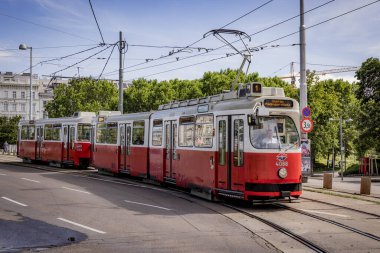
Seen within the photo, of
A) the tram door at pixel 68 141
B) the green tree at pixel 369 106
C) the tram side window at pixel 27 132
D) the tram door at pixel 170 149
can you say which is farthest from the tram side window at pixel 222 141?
the green tree at pixel 369 106

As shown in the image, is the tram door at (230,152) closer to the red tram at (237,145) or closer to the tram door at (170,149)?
the red tram at (237,145)

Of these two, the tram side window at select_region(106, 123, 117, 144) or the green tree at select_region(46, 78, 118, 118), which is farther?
the green tree at select_region(46, 78, 118, 118)

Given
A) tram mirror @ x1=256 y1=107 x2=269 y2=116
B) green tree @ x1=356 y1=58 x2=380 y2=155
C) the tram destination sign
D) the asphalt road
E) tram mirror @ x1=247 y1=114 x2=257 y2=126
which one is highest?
green tree @ x1=356 y1=58 x2=380 y2=155

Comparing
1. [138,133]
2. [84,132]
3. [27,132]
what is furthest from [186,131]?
[27,132]

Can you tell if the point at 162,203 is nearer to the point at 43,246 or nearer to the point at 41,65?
the point at 43,246

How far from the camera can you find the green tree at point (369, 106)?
40.2m

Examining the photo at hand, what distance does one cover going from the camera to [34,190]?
1805 cm

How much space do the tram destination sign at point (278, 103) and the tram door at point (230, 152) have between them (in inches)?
32.2

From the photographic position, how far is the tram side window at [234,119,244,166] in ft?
46.3

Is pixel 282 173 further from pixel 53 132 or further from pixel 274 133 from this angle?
pixel 53 132

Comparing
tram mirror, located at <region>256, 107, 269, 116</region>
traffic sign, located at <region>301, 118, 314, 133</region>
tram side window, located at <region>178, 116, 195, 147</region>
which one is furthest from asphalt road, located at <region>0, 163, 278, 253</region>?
traffic sign, located at <region>301, 118, 314, 133</region>

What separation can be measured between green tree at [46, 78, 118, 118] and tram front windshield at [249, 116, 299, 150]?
5284 cm

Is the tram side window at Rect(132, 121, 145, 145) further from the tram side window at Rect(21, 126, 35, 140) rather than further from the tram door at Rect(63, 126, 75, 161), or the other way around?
the tram side window at Rect(21, 126, 35, 140)

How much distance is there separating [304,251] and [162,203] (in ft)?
22.1
